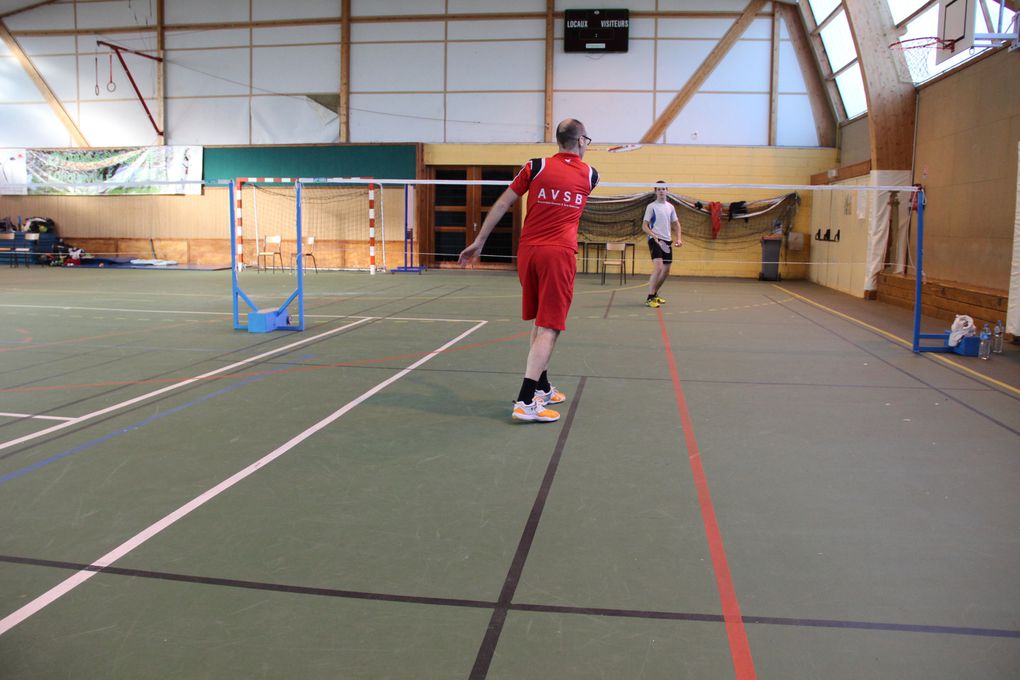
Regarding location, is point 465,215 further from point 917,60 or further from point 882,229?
point 917,60

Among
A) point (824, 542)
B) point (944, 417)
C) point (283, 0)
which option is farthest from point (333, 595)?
point (283, 0)

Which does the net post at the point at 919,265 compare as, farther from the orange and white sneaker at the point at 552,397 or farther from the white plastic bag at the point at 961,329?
the orange and white sneaker at the point at 552,397

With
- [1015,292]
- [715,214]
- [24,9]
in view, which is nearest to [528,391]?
[1015,292]

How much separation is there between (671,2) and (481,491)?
62.1ft

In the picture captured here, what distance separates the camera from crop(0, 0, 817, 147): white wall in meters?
19.7

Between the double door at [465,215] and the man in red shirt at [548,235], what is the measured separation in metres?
15.7

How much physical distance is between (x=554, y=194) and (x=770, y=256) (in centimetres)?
1557

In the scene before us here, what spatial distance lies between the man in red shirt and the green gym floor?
49 centimetres

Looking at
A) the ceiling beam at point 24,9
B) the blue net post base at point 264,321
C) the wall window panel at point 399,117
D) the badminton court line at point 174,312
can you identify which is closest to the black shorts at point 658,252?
the badminton court line at point 174,312

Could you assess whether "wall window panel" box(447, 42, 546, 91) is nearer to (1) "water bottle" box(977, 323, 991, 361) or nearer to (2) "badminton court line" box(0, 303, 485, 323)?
(2) "badminton court line" box(0, 303, 485, 323)

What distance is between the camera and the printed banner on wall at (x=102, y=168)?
22.1 meters

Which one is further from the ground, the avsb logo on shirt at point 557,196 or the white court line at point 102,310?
the avsb logo on shirt at point 557,196

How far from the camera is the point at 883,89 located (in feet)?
46.4

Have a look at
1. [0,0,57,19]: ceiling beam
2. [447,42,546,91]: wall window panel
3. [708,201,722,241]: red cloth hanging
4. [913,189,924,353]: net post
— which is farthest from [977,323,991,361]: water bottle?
[0,0,57,19]: ceiling beam
